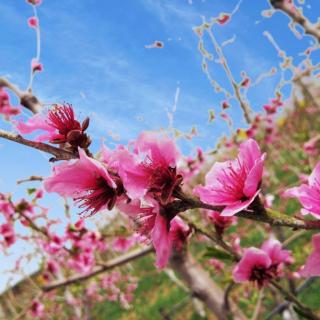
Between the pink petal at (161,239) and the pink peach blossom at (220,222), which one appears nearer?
the pink petal at (161,239)

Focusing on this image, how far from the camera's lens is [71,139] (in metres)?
0.95

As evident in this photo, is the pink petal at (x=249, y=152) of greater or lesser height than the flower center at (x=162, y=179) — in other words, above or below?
below

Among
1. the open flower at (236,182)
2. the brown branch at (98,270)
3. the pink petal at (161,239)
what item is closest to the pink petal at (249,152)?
the open flower at (236,182)

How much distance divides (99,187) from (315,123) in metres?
14.2

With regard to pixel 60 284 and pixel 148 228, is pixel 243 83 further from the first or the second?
pixel 148 228

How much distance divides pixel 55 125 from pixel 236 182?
448mm

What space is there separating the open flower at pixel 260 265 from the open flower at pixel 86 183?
0.66 m

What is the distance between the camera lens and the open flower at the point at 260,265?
1458 mm

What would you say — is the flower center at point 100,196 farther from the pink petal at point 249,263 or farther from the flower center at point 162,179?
the pink petal at point 249,263

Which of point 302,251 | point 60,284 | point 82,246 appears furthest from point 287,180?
point 60,284

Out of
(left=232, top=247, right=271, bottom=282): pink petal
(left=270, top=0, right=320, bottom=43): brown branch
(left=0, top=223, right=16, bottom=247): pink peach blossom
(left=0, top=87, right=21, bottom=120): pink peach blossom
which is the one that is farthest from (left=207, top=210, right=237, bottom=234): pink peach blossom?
(left=0, top=223, right=16, bottom=247): pink peach blossom

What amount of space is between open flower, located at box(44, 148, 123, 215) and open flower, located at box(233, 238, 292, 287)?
0.66 meters

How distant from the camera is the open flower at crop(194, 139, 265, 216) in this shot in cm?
A: 86

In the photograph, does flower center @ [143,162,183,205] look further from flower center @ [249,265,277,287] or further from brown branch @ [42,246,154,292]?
brown branch @ [42,246,154,292]
